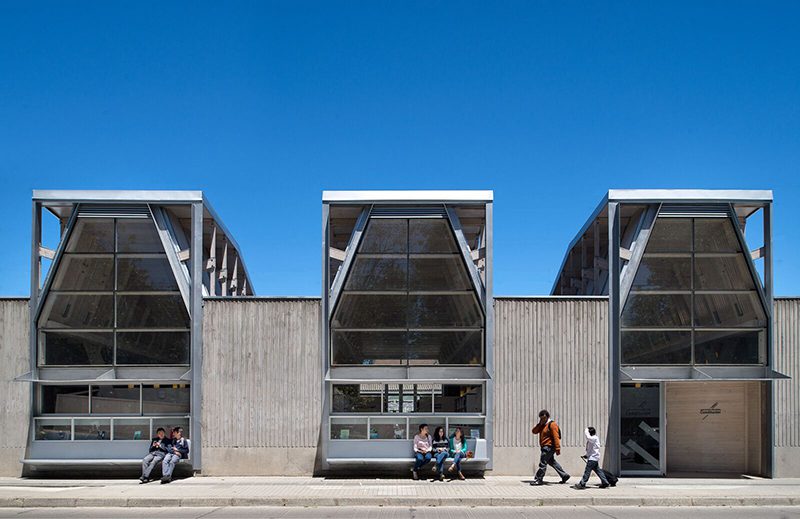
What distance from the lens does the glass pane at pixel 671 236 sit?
59.7 feet

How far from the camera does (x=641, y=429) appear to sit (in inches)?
721

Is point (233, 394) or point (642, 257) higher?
point (642, 257)

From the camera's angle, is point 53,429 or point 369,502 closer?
point 369,502

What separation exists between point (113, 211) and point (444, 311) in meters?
8.38

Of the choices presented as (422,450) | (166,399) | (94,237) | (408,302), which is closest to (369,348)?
(408,302)

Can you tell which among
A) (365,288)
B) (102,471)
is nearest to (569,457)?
(365,288)

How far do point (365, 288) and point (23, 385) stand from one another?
339 inches

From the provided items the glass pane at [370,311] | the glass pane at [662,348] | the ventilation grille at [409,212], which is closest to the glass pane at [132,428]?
the glass pane at [370,311]

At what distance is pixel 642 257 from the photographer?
18.2m

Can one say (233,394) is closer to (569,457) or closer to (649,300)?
(569,457)

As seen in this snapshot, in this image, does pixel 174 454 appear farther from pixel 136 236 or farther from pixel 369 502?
pixel 136 236

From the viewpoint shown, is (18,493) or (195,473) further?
(195,473)

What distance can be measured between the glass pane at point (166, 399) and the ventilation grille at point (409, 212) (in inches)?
250

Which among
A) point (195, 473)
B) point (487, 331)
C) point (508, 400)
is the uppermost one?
point (487, 331)
